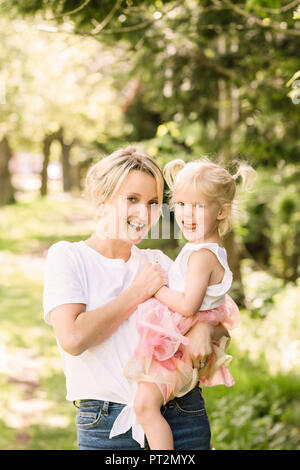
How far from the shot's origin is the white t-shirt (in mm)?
2072

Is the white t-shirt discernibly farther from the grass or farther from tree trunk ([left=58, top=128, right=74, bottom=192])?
tree trunk ([left=58, top=128, right=74, bottom=192])

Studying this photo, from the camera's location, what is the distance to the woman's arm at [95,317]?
1.99 metres

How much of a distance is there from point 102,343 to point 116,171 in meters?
0.62

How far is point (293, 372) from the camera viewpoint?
596cm

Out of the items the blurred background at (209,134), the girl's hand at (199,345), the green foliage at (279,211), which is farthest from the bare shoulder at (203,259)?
the green foliage at (279,211)

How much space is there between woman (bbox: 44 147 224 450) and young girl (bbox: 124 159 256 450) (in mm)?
51

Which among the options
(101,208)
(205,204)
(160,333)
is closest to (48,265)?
(101,208)

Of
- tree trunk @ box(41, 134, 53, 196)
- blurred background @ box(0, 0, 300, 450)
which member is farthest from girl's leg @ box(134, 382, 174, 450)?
tree trunk @ box(41, 134, 53, 196)

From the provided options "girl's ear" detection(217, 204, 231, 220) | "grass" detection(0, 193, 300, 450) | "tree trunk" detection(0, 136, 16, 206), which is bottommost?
"grass" detection(0, 193, 300, 450)

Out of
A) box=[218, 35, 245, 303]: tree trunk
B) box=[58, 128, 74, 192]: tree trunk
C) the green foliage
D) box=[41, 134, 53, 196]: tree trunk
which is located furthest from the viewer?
box=[58, 128, 74, 192]: tree trunk

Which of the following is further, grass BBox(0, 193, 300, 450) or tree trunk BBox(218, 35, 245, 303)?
tree trunk BBox(218, 35, 245, 303)

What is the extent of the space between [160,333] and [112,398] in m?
0.30

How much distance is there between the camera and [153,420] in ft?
6.64
